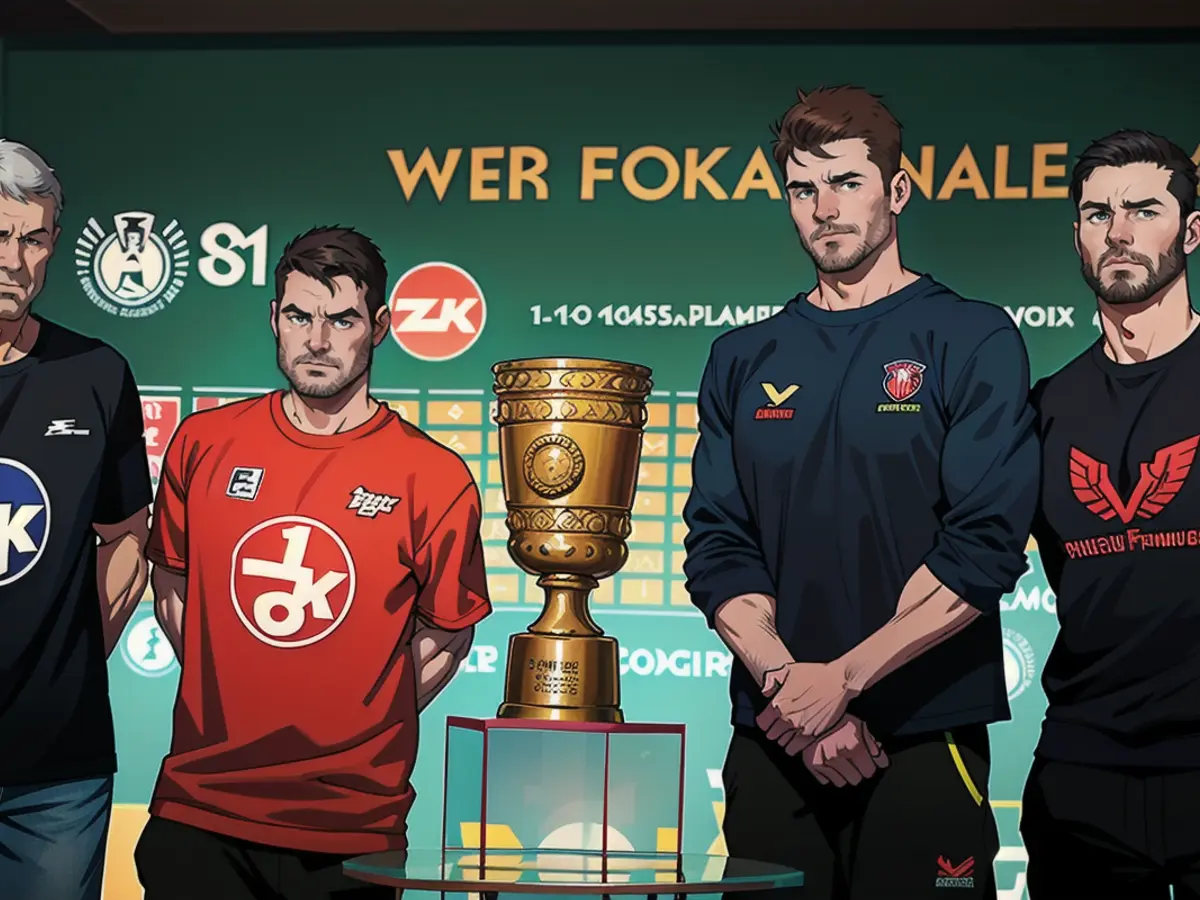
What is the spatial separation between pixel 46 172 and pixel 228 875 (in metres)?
1.57

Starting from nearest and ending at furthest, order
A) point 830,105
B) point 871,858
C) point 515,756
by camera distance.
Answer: point 515,756 < point 871,858 < point 830,105

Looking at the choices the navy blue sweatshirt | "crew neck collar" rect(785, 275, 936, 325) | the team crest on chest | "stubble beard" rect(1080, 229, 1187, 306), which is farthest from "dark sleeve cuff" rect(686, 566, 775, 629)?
"stubble beard" rect(1080, 229, 1187, 306)

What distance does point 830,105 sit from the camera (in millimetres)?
3156

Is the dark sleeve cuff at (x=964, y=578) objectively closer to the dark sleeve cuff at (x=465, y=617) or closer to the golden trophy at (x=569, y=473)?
the golden trophy at (x=569, y=473)

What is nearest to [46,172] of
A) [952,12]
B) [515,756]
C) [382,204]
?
[382,204]

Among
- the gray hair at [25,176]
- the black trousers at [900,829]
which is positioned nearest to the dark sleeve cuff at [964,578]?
the black trousers at [900,829]

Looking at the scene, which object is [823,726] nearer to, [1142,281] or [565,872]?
[565,872]

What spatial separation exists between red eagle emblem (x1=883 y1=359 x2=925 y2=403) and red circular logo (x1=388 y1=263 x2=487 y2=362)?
34.4 inches

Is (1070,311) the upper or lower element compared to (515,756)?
upper

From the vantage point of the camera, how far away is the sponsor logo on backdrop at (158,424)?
3.26 metres

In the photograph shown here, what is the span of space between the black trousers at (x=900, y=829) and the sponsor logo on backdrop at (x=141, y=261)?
1.67 metres

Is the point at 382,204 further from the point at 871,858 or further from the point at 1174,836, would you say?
the point at 1174,836

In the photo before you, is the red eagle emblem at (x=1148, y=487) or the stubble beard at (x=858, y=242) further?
the stubble beard at (x=858, y=242)

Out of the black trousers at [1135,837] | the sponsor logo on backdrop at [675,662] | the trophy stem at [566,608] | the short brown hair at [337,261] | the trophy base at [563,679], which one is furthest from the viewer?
the short brown hair at [337,261]
